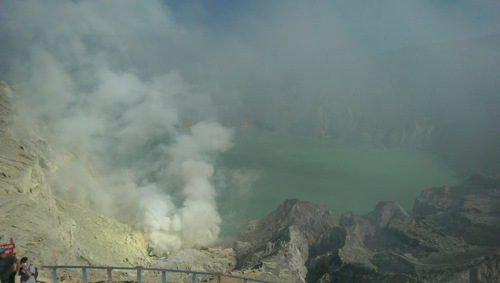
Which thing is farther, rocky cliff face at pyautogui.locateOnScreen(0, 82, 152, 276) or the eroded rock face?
the eroded rock face

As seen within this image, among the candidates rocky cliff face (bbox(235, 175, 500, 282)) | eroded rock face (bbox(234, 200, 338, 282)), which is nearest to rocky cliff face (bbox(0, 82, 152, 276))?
eroded rock face (bbox(234, 200, 338, 282))

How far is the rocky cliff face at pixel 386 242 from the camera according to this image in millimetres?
17047

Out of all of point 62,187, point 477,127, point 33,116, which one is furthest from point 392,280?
point 477,127

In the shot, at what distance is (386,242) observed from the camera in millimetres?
23391

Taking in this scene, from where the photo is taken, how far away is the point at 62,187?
843 inches

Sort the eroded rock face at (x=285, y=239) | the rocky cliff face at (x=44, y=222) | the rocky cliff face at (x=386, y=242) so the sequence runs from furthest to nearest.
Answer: the eroded rock face at (x=285, y=239) < the rocky cliff face at (x=386, y=242) < the rocky cliff face at (x=44, y=222)

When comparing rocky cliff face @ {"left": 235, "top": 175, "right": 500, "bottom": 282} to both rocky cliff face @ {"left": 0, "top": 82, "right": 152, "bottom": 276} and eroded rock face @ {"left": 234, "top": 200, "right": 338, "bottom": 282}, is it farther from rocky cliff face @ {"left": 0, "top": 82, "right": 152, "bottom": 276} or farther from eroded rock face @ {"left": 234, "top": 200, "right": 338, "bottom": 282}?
rocky cliff face @ {"left": 0, "top": 82, "right": 152, "bottom": 276}

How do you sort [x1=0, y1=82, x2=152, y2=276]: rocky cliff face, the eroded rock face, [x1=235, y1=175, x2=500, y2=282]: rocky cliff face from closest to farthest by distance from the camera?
[x1=0, y1=82, x2=152, y2=276]: rocky cliff face, [x1=235, y1=175, x2=500, y2=282]: rocky cliff face, the eroded rock face

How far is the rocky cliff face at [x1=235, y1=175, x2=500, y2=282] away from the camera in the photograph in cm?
1705

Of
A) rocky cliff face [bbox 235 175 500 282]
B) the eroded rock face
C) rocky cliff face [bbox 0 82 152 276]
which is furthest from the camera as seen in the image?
the eroded rock face

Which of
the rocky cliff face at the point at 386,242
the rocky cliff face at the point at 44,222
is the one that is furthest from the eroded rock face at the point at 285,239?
the rocky cliff face at the point at 44,222

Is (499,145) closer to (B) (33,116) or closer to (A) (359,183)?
(A) (359,183)

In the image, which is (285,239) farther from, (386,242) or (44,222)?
(44,222)

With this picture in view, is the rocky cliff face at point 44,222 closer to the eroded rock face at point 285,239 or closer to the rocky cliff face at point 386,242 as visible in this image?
the eroded rock face at point 285,239
